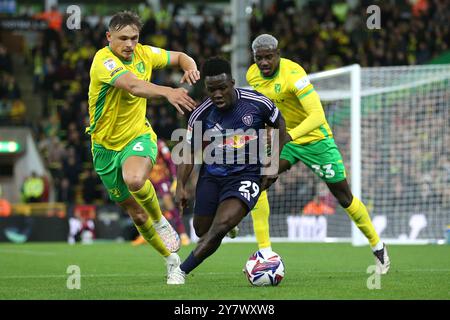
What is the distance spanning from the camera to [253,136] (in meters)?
8.73

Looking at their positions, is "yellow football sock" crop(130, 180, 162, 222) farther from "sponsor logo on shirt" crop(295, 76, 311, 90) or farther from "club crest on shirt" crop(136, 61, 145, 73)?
"sponsor logo on shirt" crop(295, 76, 311, 90)

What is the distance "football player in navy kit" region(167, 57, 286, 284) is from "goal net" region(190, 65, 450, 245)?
805 cm

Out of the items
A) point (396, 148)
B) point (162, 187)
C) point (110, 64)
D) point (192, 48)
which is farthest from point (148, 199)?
point (192, 48)

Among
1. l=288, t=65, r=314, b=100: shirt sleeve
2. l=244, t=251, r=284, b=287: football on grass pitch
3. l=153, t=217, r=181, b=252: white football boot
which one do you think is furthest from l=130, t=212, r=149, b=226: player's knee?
l=288, t=65, r=314, b=100: shirt sleeve

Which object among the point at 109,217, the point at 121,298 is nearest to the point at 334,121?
the point at 109,217

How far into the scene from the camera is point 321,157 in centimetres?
1070

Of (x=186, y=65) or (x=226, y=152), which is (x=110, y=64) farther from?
(x=226, y=152)

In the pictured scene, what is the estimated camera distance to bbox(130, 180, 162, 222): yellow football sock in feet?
29.7

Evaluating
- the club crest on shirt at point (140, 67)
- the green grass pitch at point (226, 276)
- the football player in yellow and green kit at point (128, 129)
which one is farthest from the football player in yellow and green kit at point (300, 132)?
the club crest on shirt at point (140, 67)

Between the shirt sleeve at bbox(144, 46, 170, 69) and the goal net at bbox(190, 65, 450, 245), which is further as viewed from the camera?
the goal net at bbox(190, 65, 450, 245)

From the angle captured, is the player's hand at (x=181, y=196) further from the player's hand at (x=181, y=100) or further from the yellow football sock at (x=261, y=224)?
the yellow football sock at (x=261, y=224)

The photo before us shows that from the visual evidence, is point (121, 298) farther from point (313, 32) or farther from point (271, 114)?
point (313, 32)

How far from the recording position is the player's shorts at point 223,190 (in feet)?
27.6

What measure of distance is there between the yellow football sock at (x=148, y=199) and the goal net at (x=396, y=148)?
7.84 metres
